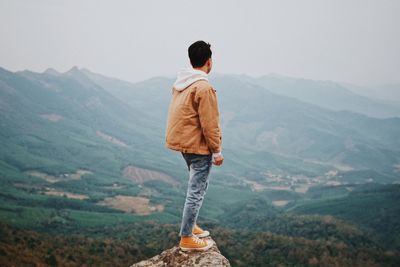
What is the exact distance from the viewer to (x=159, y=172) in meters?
156

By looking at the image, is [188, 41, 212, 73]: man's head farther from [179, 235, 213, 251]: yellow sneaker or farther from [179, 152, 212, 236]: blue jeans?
[179, 235, 213, 251]: yellow sneaker

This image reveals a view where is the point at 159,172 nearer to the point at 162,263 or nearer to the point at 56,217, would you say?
the point at 56,217

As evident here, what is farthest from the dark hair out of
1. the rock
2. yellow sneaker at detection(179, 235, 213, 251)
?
the rock

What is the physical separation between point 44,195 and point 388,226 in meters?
85.2

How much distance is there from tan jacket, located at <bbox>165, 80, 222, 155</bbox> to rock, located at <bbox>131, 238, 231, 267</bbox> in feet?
Answer: 7.47

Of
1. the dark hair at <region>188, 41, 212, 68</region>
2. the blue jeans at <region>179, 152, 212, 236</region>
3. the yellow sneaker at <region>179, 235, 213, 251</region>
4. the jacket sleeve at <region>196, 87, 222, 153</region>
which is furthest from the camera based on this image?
the yellow sneaker at <region>179, 235, 213, 251</region>

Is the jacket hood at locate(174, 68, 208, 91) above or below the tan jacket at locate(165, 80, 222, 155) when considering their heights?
above

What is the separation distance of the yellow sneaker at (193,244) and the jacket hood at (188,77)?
2744mm

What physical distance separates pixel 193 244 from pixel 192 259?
363mm

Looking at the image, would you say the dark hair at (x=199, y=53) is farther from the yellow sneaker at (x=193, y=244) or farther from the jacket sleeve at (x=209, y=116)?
the yellow sneaker at (x=193, y=244)

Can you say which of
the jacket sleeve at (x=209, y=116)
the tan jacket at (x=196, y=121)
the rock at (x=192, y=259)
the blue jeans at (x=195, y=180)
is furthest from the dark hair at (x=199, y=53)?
the rock at (x=192, y=259)

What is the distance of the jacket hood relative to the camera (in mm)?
5894

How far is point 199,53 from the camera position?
19.8ft

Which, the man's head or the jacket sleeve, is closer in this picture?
the jacket sleeve
